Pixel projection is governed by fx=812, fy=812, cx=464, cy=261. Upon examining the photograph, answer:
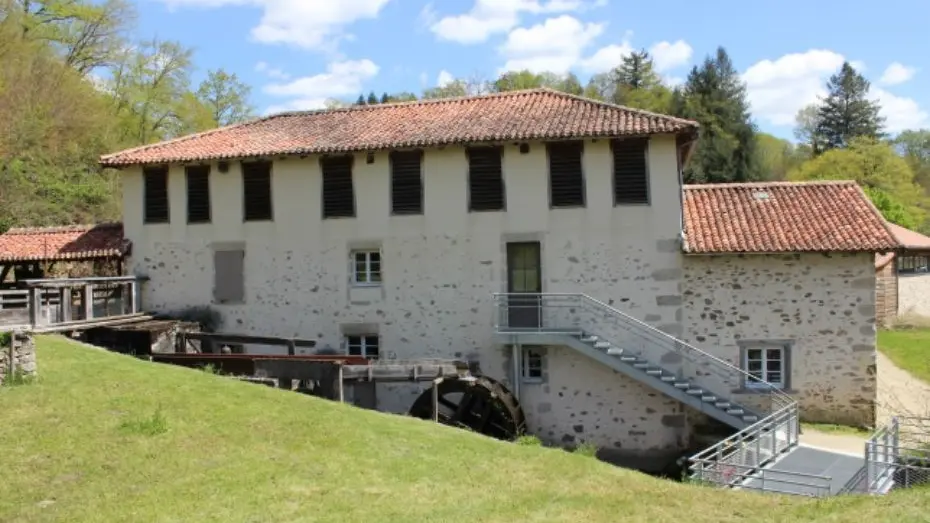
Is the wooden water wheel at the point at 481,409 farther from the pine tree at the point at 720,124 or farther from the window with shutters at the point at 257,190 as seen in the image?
the pine tree at the point at 720,124

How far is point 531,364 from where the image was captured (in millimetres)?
19109

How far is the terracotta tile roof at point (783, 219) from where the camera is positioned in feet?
58.1

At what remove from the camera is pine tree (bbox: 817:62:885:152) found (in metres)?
58.0

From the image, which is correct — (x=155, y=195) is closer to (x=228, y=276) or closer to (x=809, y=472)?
(x=228, y=276)

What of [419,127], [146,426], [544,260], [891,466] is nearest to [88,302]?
[419,127]

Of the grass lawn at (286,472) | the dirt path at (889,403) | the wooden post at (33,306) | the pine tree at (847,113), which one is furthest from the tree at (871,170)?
the wooden post at (33,306)

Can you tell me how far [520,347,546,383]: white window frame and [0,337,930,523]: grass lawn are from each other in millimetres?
6446

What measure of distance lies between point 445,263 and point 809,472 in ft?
30.0

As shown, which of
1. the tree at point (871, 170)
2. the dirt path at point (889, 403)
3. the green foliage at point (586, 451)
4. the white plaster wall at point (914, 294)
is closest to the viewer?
the green foliage at point (586, 451)

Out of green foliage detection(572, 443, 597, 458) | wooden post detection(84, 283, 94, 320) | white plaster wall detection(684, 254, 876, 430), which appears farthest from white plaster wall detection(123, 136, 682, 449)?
green foliage detection(572, 443, 597, 458)

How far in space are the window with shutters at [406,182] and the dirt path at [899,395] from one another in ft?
38.8

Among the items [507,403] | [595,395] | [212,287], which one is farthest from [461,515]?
[212,287]

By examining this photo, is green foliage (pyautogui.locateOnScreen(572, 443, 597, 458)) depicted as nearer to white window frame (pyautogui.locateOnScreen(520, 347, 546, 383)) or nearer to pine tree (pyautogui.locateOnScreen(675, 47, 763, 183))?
white window frame (pyautogui.locateOnScreen(520, 347, 546, 383))

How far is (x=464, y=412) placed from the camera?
17.3 m
